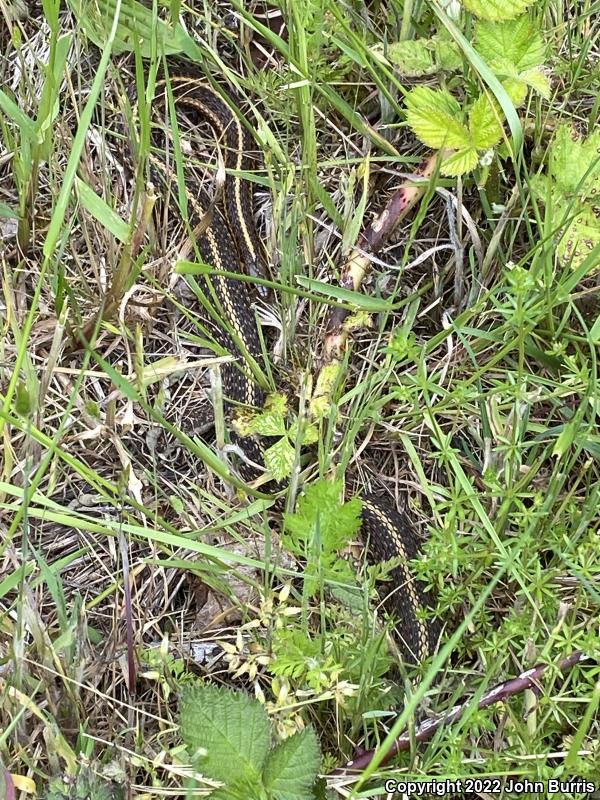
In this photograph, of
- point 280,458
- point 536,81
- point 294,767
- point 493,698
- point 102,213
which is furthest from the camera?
point 280,458

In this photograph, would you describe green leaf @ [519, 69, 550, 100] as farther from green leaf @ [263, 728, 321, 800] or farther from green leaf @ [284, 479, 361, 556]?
green leaf @ [263, 728, 321, 800]

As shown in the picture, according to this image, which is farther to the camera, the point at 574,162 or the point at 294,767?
the point at 574,162

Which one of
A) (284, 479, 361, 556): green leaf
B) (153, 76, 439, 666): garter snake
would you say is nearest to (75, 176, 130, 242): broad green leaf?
(153, 76, 439, 666): garter snake

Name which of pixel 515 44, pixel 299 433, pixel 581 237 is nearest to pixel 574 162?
pixel 581 237

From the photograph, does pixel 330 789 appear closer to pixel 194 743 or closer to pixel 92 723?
pixel 194 743

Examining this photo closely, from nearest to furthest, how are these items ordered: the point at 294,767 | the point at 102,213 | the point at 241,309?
the point at 294,767, the point at 102,213, the point at 241,309

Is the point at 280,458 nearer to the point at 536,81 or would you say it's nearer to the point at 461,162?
the point at 461,162
